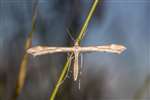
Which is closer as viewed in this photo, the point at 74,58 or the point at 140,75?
the point at 74,58

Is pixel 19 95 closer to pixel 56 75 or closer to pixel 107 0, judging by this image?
pixel 56 75

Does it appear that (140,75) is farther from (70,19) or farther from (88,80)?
(70,19)

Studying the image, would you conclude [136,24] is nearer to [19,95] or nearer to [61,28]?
[61,28]

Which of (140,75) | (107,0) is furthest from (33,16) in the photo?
(140,75)

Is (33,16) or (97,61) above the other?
(33,16)

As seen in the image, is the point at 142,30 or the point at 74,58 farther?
the point at 142,30

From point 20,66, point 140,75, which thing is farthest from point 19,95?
point 140,75

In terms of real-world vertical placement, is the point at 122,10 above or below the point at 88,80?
above
